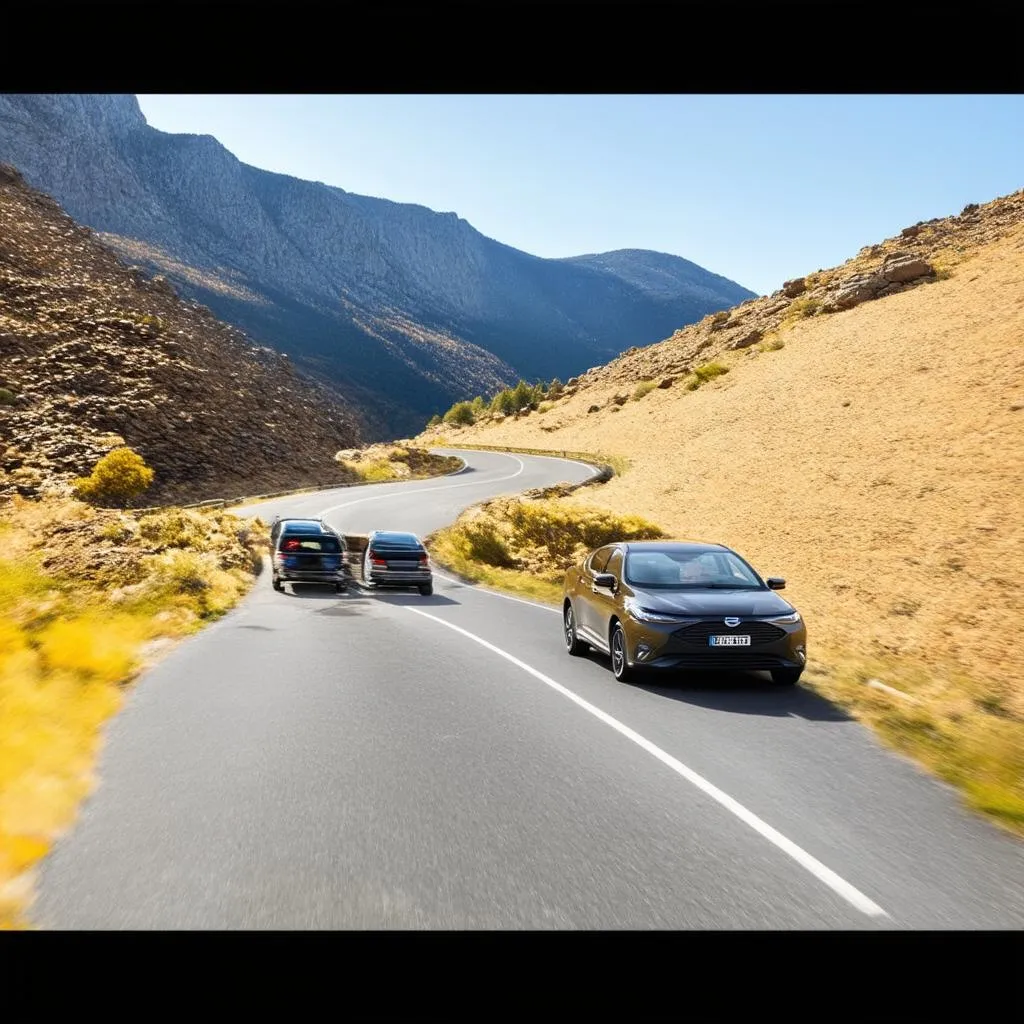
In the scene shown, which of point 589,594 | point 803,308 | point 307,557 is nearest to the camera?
point 589,594

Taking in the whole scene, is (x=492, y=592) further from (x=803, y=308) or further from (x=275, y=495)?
(x=803, y=308)

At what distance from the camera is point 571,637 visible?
12.8 meters

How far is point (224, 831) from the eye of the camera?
504 cm

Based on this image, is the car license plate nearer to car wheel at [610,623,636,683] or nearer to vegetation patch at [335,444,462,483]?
car wheel at [610,623,636,683]

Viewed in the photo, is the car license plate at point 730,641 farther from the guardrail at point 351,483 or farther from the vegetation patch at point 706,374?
the vegetation patch at point 706,374

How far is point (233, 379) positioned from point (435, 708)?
60.4 m

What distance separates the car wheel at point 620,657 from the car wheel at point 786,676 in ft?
5.18

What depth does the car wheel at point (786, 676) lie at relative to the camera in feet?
32.4

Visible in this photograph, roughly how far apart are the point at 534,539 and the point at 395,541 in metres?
8.17

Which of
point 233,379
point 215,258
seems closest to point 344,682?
point 233,379

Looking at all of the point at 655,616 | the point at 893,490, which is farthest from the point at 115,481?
the point at 655,616

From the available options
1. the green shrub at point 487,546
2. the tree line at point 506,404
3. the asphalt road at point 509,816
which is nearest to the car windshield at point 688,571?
the asphalt road at point 509,816
